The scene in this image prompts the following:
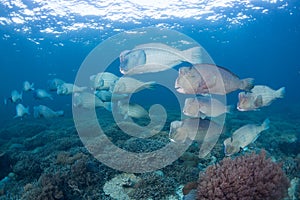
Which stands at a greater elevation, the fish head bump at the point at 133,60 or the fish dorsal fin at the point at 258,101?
the fish head bump at the point at 133,60

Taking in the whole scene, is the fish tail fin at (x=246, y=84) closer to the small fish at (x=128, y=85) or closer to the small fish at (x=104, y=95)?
the small fish at (x=128, y=85)

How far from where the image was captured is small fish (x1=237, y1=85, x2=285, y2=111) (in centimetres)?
480

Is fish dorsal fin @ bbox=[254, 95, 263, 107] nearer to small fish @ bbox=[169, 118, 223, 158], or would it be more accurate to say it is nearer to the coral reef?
small fish @ bbox=[169, 118, 223, 158]

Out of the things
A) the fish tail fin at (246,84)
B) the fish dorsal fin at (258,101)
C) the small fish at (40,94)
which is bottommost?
the small fish at (40,94)

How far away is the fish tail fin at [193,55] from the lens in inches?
165

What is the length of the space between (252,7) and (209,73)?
26.4 meters

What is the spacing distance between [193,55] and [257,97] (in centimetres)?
164

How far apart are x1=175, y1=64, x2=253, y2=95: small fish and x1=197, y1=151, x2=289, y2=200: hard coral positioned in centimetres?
156

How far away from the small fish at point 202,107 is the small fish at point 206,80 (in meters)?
1.05

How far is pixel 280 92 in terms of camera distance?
4.90 meters

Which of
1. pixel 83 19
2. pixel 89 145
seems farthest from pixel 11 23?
pixel 89 145

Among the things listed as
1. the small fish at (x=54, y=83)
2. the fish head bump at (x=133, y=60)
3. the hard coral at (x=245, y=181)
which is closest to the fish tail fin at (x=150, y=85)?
the fish head bump at (x=133, y=60)

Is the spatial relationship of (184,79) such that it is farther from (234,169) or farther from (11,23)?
(11,23)

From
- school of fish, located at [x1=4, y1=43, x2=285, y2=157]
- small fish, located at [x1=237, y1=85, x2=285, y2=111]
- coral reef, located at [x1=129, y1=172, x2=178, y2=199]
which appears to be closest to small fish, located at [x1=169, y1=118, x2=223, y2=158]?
school of fish, located at [x1=4, y1=43, x2=285, y2=157]
